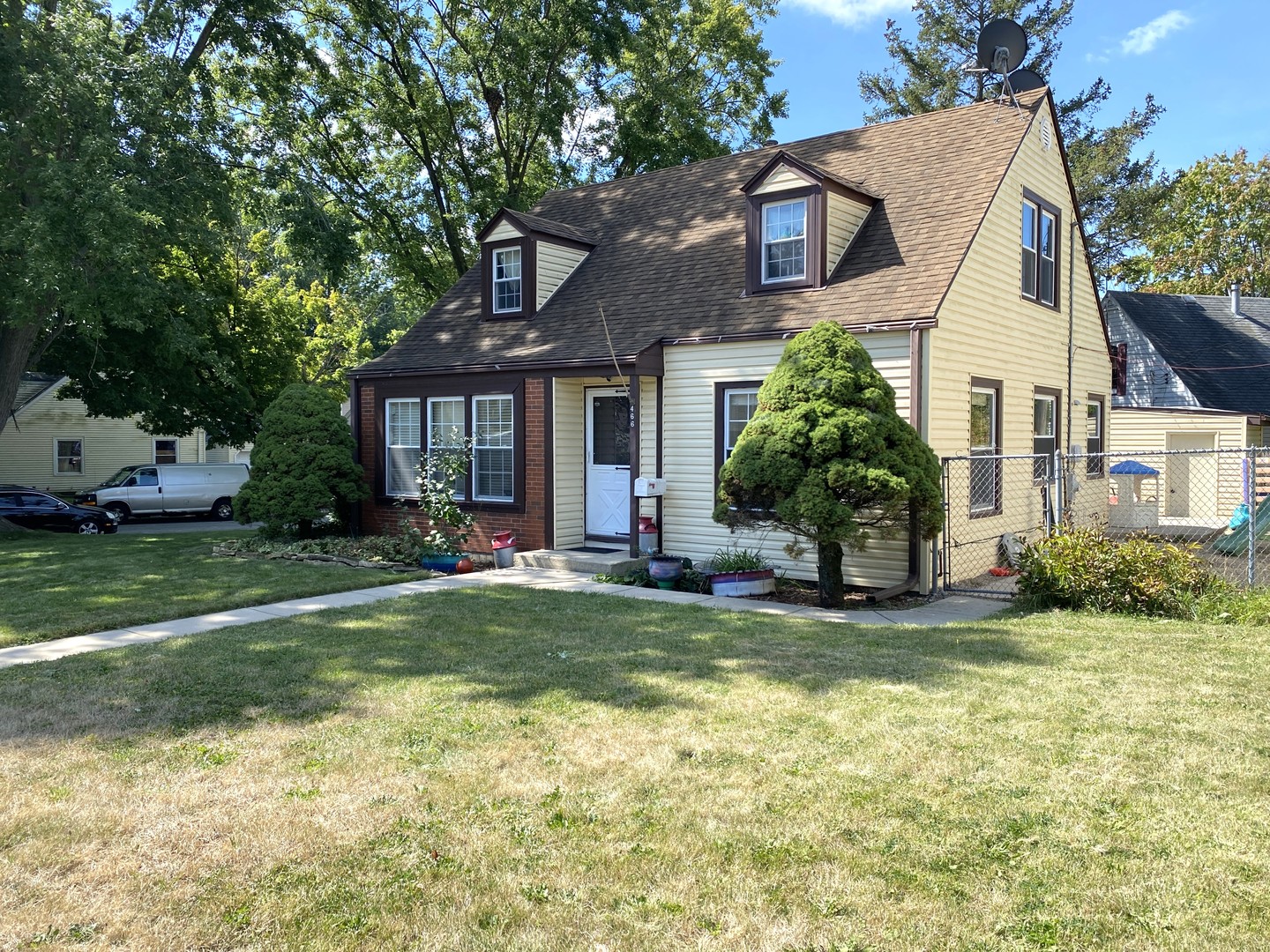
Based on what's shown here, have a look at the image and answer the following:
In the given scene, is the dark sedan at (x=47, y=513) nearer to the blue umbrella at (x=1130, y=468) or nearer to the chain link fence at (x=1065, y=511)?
the chain link fence at (x=1065, y=511)

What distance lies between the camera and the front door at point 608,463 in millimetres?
13430

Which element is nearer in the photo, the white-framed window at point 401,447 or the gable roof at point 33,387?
the white-framed window at point 401,447

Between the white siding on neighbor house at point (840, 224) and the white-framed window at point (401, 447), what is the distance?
23.7 feet

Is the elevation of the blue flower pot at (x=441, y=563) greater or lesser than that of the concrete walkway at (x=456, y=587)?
greater

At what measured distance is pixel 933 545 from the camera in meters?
10.7

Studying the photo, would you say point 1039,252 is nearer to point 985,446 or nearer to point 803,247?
point 985,446

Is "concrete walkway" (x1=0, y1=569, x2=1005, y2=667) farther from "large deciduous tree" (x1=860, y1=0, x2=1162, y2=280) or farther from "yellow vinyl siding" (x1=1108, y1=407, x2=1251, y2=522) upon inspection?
"large deciduous tree" (x1=860, y1=0, x2=1162, y2=280)

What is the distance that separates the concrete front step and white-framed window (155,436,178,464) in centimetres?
2280

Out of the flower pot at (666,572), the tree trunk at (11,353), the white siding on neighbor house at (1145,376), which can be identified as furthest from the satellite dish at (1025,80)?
the tree trunk at (11,353)

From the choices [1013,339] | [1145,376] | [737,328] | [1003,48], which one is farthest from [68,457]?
[1145,376]

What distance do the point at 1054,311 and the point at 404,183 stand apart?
16.5 meters

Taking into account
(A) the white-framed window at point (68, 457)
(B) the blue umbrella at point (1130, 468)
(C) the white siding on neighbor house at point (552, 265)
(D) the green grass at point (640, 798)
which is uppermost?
(C) the white siding on neighbor house at point (552, 265)

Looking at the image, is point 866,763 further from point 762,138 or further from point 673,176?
point 762,138

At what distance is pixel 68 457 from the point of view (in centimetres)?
2980
